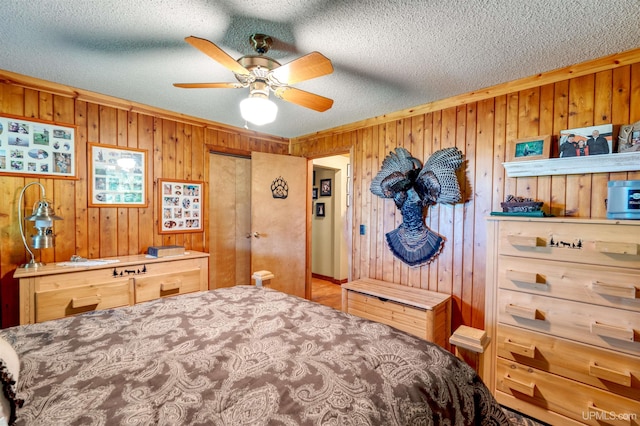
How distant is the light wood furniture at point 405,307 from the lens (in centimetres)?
236

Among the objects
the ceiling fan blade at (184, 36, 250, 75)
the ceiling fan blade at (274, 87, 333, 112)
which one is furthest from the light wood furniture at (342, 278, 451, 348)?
the ceiling fan blade at (184, 36, 250, 75)

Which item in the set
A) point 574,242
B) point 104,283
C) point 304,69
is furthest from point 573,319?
point 104,283

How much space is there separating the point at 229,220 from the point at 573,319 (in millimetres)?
3393

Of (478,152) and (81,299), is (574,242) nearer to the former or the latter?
(478,152)

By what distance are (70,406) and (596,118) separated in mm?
3038

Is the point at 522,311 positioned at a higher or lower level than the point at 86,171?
lower

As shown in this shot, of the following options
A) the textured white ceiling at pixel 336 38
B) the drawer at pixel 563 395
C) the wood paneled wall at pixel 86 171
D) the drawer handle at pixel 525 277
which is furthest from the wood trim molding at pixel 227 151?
the drawer at pixel 563 395

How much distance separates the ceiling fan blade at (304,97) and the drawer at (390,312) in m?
1.75

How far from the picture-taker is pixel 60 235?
2.51 metres

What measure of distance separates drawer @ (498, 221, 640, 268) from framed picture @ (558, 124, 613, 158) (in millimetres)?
561

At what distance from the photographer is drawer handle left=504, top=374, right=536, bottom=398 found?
1851 mm

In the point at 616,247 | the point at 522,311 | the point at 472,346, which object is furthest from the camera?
the point at 522,311

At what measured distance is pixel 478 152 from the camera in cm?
246

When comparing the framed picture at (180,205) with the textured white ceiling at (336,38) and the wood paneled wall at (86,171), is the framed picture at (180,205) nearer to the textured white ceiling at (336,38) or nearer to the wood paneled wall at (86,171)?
the wood paneled wall at (86,171)
